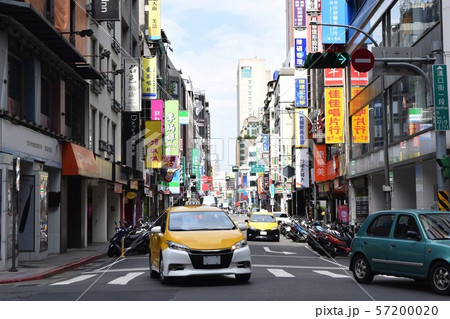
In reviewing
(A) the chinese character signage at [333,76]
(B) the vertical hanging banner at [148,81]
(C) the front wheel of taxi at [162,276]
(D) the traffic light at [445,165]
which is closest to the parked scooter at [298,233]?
(A) the chinese character signage at [333,76]

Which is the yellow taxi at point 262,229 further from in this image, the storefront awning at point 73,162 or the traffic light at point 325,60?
the traffic light at point 325,60

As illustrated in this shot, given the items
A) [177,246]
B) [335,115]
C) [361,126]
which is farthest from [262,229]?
[177,246]

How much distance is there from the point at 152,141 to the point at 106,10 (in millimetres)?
18479

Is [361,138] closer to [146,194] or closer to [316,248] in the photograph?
[316,248]

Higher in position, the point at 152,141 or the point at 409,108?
the point at 152,141

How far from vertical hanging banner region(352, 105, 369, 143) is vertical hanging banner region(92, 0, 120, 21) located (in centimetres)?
1597

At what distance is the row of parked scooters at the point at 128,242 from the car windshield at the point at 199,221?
458 inches

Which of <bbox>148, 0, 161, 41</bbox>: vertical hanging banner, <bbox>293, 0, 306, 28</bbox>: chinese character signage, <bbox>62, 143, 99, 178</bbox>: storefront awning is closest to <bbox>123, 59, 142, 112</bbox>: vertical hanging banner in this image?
<bbox>62, 143, 99, 178</bbox>: storefront awning

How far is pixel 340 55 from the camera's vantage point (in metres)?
19.0

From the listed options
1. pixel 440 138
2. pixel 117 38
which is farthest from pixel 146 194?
pixel 440 138

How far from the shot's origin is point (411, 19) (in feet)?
93.9

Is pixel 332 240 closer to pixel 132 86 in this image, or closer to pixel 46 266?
pixel 46 266

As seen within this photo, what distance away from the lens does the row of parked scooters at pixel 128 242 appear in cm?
2598

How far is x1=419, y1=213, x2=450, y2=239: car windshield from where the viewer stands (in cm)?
1208
